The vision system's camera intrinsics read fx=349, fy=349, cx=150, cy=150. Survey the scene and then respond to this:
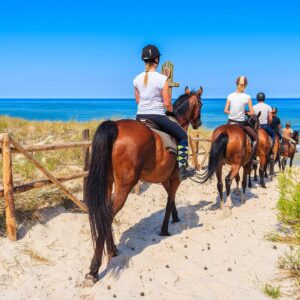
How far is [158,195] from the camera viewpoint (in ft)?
27.2

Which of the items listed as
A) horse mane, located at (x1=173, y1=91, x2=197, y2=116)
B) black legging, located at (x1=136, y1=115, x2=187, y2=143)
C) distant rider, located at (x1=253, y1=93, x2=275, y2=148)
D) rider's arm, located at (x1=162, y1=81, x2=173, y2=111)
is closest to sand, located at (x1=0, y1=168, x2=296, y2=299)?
black legging, located at (x1=136, y1=115, x2=187, y2=143)

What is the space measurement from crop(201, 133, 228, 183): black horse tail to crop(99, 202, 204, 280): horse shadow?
940 millimetres

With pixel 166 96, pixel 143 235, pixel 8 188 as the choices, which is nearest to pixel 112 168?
pixel 166 96

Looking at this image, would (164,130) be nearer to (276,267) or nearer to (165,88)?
(165,88)

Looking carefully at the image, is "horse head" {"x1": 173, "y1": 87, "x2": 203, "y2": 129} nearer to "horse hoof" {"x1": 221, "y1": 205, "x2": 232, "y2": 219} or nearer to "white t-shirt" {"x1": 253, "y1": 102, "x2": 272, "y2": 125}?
"horse hoof" {"x1": 221, "y1": 205, "x2": 232, "y2": 219}

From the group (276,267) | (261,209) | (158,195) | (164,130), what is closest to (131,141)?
(164,130)

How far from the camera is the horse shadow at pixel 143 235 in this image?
4.94m

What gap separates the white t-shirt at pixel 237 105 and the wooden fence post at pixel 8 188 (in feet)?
16.3

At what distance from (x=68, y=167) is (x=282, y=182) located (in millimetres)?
5244

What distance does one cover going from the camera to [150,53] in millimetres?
5035

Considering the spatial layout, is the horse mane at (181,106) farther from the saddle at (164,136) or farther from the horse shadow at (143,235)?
the horse shadow at (143,235)

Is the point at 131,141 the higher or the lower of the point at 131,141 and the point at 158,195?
the higher

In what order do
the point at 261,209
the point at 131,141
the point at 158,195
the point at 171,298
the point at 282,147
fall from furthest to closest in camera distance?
the point at 282,147 < the point at 158,195 < the point at 261,209 < the point at 131,141 < the point at 171,298

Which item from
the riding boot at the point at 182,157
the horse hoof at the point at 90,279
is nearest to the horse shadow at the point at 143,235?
the horse hoof at the point at 90,279
